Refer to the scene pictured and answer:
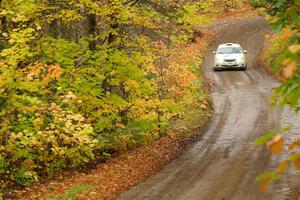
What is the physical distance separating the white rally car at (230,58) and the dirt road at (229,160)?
162 inches

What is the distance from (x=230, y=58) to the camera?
3203cm

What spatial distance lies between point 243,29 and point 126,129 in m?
35.9

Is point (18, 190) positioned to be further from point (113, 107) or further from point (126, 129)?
point (126, 129)

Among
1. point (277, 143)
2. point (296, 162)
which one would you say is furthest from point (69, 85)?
point (277, 143)

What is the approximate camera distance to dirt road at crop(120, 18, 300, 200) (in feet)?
36.8

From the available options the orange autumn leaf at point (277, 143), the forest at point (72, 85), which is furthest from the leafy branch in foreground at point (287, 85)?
the forest at point (72, 85)

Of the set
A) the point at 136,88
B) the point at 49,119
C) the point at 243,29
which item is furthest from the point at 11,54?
the point at 243,29

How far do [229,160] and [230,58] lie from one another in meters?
18.7

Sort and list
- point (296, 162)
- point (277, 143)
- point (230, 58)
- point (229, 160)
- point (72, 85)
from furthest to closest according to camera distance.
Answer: point (230, 58) → point (229, 160) → point (72, 85) → point (296, 162) → point (277, 143)

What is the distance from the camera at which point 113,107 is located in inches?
551

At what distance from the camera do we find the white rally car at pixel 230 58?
32.0 metres

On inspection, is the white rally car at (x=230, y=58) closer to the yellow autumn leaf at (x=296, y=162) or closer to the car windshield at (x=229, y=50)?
the car windshield at (x=229, y=50)

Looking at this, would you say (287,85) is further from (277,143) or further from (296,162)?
(277,143)

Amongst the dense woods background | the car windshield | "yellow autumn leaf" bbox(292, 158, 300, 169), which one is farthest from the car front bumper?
"yellow autumn leaf" bbox(292, 158, 300, 169)
